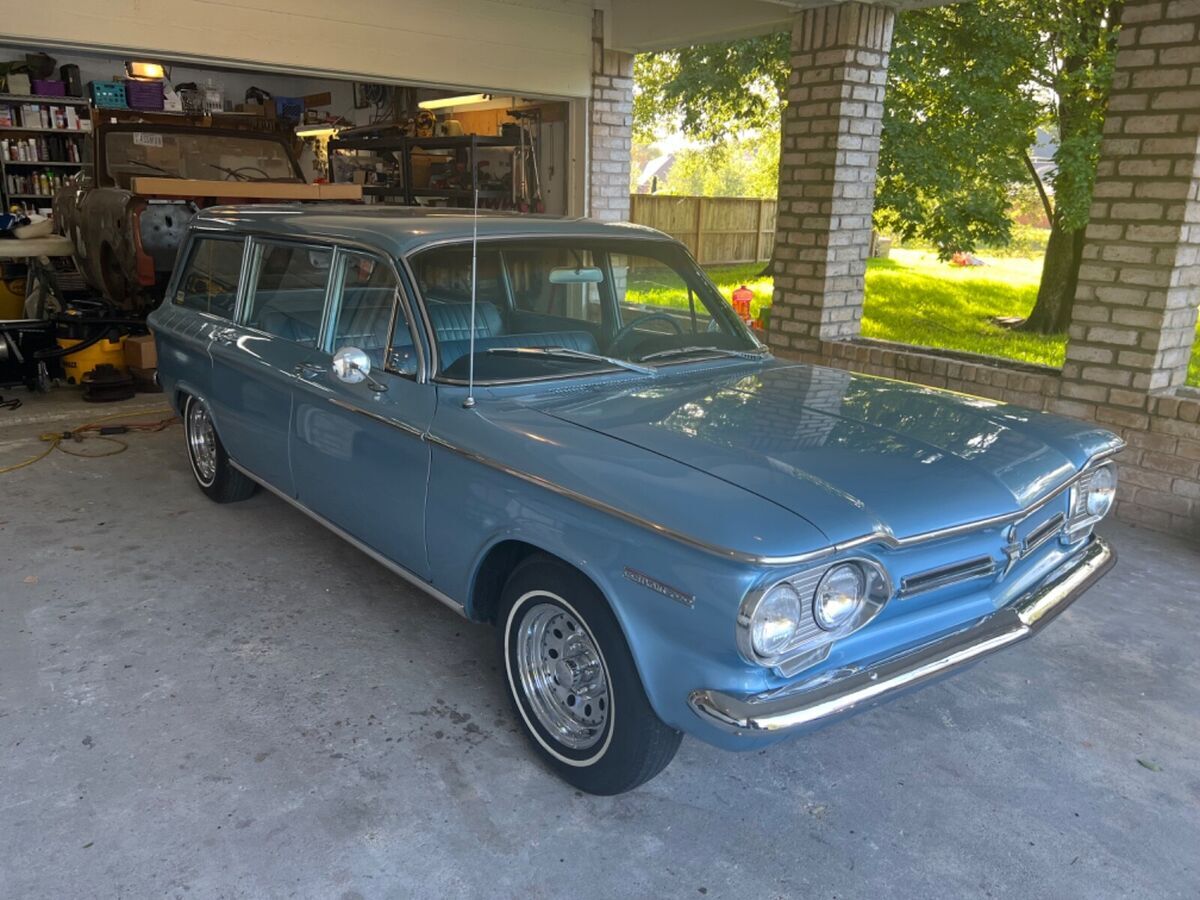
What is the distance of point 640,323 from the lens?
3803 millimetres

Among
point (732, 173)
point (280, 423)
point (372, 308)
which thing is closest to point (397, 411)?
point (372, 308)

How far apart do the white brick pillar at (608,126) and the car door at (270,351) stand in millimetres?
4724

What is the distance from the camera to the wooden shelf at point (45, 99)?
1239 centimetres

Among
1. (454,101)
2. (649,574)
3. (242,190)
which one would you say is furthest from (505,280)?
(454,101)

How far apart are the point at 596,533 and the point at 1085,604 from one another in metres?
3.00

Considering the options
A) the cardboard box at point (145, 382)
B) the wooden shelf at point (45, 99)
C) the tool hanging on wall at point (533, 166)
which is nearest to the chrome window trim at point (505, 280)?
the tool hanging on wall at point (533, 166)

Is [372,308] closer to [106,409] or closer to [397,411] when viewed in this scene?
[397,411]

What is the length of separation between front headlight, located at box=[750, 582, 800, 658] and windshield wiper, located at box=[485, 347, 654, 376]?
140 centimetres

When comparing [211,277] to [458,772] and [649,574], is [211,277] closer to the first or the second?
[458,772]

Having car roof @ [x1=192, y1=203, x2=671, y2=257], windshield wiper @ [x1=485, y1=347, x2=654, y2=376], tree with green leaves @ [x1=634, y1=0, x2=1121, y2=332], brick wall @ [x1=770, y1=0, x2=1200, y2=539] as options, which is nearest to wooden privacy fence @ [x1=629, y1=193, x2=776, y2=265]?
tree with green leaves @ [x1=634, y1=0, x2=1121, y2=332]

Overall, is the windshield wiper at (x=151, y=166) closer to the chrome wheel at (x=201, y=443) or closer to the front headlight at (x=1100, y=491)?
the chrome wheel at (x=201, y=443)

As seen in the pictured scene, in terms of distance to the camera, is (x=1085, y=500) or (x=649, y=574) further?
(x=1085, y=500)

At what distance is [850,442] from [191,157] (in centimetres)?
822

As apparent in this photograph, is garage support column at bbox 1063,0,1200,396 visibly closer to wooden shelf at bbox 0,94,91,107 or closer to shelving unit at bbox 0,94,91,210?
shelving unit at bbox 0,94,91,210
